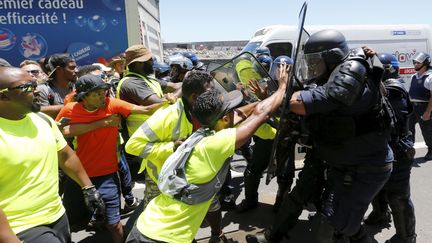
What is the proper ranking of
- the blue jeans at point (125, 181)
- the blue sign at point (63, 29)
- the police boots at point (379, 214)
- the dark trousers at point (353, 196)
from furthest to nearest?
the blue sign at point (63, 29) < the blue jeans at point (125, 181) < the police boots at point (379, 214) < the dark trousers at point (353, 196)

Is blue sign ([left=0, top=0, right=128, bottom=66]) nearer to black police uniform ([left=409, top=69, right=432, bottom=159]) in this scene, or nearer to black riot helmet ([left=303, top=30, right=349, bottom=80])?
black police uniform ([left=409, top=69, right=432, bottom=159])

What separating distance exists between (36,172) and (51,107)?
1591mm

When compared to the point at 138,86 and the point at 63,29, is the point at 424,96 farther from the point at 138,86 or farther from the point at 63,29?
the point at 63,29

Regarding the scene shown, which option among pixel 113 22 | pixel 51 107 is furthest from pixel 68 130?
pixel 113 22

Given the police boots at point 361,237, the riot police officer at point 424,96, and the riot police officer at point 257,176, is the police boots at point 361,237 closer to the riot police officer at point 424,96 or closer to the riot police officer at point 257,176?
the riot police officer at point 257,176

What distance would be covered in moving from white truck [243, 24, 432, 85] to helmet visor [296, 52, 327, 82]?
234 inches

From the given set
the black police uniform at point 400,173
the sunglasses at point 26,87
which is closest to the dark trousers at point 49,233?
the sunglasses at point 26,87

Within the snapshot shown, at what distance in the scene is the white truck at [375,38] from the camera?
28.9 feet

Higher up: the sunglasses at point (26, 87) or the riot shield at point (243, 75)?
the sunglasses at point (26, 87)

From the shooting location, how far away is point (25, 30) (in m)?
6.86

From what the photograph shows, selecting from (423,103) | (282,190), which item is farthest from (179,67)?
(423,103)

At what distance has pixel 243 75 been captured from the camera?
2.73 m

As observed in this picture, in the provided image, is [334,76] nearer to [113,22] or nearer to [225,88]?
[225,88]

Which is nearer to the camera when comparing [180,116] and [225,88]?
[180,116]
